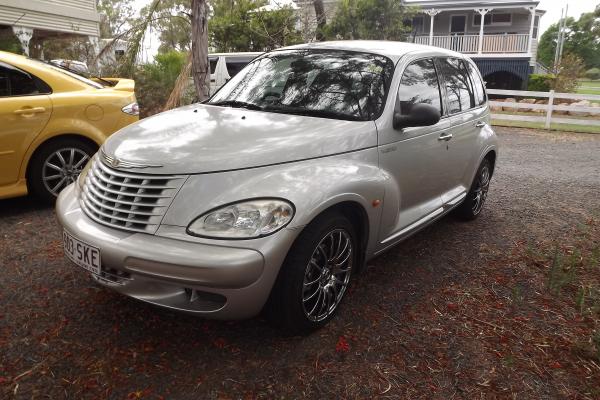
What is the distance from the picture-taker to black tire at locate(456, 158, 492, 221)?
5.08 meters

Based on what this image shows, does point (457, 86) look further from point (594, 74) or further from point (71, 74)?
point (594, 74)

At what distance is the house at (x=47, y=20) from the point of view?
15062mm

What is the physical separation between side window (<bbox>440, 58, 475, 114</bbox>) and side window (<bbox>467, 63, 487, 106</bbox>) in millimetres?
148

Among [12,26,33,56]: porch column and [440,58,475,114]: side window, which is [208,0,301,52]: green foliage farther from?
[440,58,475,114]: side window

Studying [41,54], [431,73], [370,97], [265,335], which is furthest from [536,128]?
[41,54]

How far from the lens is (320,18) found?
17.4 m

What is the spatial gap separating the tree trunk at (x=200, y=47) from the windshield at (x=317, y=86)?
13.0 ft

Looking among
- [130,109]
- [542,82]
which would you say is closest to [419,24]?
[542,82]

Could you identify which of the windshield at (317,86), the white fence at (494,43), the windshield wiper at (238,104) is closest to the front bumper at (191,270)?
the windshield at (317,86)

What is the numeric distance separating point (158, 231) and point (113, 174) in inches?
20.8

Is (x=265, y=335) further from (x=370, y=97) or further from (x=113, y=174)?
(x=370, y=97)

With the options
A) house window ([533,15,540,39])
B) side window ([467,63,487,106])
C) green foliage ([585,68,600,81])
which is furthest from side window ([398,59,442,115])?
green foliage ([585,68,600,81])

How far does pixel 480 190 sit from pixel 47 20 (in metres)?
16.5

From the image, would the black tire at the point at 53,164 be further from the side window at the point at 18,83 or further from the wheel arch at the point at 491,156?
the wheel arch at the point at 491,156
